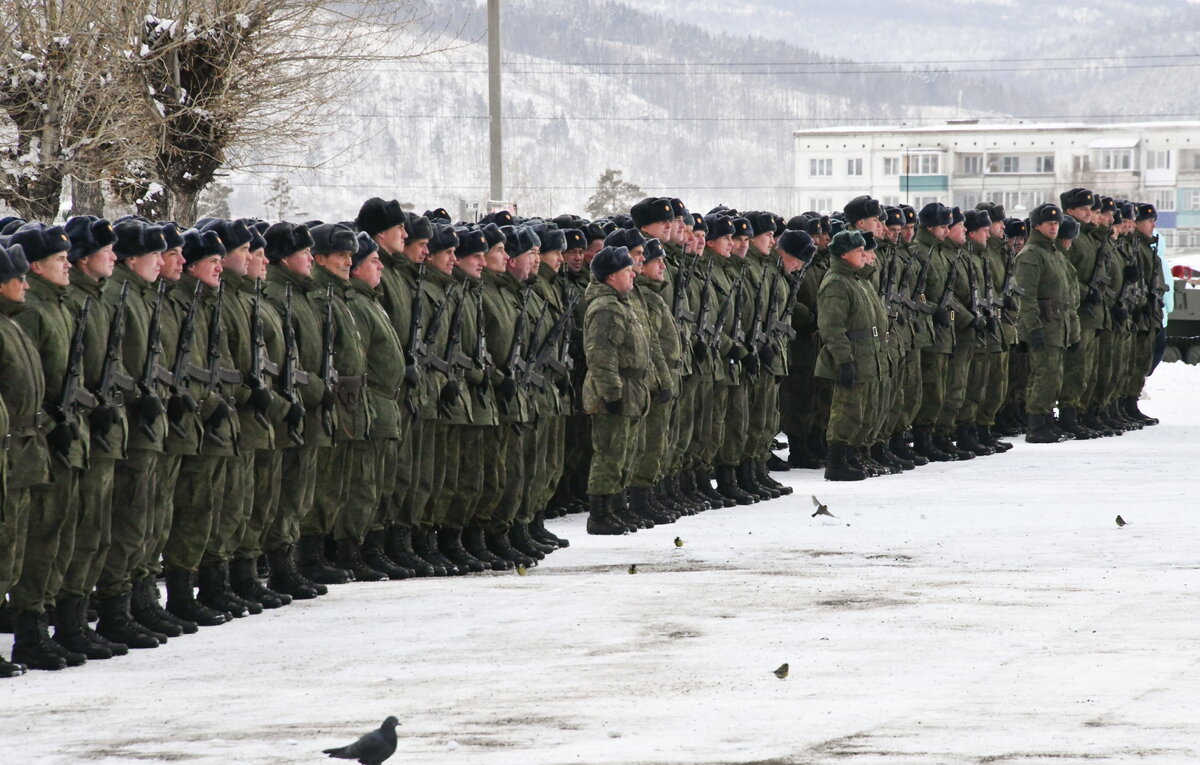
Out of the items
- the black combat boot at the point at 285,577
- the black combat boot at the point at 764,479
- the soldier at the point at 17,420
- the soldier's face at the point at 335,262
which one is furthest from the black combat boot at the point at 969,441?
the soldier at the point at 17,420

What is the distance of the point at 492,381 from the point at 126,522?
3.01 metres

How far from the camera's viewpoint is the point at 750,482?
14422mm

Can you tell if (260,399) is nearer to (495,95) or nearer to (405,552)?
(405,552)

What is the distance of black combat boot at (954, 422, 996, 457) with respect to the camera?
1722 centimetres

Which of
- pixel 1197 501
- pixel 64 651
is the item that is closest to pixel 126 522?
pixel 64 651

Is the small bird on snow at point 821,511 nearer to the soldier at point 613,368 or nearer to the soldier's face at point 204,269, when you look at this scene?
the soldier at point 613,368

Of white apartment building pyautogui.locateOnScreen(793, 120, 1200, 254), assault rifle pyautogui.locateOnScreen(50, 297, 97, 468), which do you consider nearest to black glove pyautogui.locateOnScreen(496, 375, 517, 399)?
assault rifle pyautogui.locateOnScreen(50, 297, 97, 468)

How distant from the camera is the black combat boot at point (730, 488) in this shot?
1412 centimetres

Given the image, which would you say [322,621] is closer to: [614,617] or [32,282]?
[614,617]

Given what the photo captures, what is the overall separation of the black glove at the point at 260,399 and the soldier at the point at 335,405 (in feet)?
1.86

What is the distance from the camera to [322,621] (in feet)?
30.2

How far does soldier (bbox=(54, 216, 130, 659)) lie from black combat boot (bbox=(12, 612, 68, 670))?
195 mm

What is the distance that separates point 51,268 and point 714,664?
2992 mm

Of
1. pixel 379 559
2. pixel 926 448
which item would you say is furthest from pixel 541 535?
pixel 926 448
